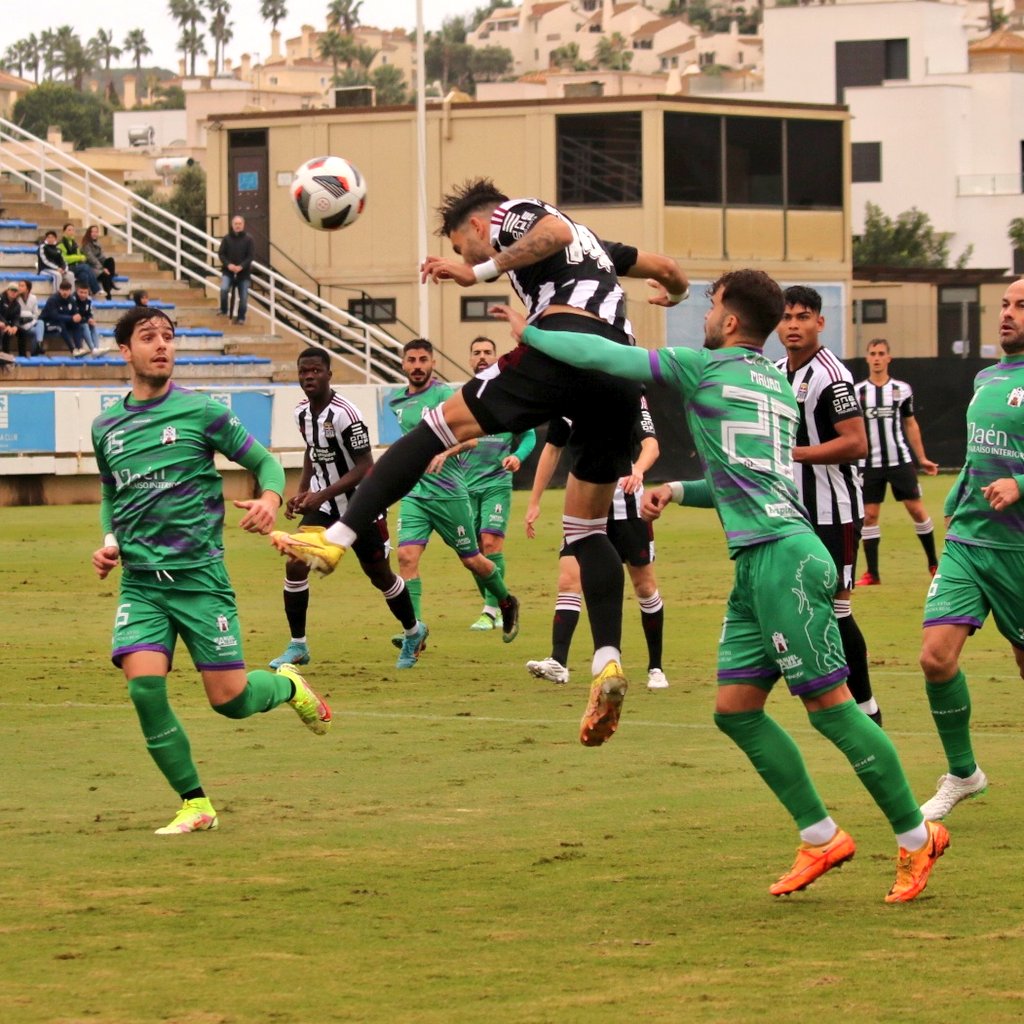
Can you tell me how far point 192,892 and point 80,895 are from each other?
0.40 metres

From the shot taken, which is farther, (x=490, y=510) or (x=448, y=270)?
(x=490, y=510)

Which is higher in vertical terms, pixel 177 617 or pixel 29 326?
pixel 29 326

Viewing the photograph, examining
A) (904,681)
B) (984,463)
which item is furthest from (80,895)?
(904,681)

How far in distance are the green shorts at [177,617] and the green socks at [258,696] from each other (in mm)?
209

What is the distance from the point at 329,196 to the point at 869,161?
64.3 meters

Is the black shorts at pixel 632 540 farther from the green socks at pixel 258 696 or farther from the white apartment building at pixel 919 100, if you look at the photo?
the white apartment building at pixel 919 100

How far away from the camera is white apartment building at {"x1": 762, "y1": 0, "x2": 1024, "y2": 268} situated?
7688 cm

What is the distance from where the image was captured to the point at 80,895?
7.10 metres

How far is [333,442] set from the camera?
45.8 ft

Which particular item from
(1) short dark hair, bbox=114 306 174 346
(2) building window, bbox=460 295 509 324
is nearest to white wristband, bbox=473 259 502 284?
(1) short dark hair, bbox=114 306 174 346

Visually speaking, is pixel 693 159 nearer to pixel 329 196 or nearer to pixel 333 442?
pixel 329 196

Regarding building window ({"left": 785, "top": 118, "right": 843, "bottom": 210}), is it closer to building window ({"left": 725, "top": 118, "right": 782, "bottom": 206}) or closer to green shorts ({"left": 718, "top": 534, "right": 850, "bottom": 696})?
building window ({"left": 725, "top": 118, "right": 782, "bottom": 206})

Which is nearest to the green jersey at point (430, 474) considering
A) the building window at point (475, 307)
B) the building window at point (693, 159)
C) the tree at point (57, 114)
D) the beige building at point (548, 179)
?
the beige building at point (548, 179)

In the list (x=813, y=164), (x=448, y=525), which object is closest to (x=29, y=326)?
(x=448, y=525)
